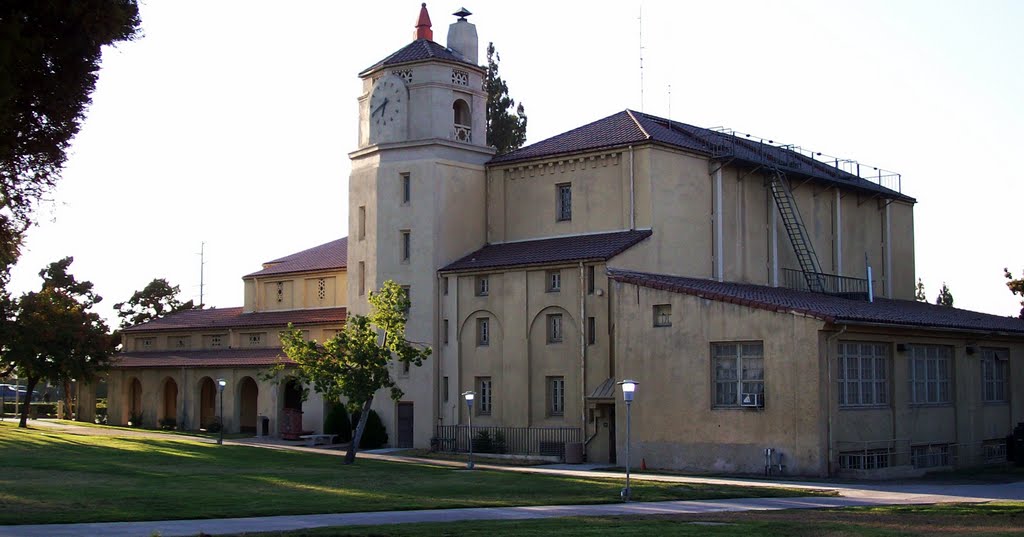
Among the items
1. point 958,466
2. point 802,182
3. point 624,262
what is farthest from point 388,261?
point 958,466

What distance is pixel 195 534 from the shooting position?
21.2m

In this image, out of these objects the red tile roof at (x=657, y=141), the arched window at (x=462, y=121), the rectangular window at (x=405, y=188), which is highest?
the arched window at (x=462, y=121)

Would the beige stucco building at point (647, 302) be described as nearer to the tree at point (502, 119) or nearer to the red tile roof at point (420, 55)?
the red tile roof at point (420, 55)

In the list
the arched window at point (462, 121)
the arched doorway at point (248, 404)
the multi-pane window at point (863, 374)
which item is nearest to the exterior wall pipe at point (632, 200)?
the arched window at point (462, 121)

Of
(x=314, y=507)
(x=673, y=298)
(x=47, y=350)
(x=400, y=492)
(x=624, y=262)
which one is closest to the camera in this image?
(x=314, y=507)

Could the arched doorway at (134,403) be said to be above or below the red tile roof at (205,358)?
below

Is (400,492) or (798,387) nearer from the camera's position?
(400,492)

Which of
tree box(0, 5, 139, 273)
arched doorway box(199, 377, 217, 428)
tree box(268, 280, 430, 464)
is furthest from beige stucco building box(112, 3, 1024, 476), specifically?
tree box(0, 5, 139, 273)

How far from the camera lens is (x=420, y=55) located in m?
52.4

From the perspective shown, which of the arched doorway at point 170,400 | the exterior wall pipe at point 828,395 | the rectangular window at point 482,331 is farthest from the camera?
the arched doorway at point 170,400

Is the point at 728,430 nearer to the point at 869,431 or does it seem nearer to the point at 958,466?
the point at 869,431

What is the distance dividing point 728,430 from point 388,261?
17933 mm

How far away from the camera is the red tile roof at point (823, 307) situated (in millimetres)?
38719

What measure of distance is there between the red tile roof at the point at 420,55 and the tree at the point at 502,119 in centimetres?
1561
